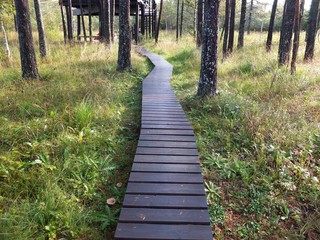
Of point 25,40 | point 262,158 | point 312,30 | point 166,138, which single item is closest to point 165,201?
point 166,138

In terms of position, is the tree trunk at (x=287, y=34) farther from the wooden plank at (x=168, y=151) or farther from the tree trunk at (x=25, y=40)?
the tree trunk at (x=25, y=40)

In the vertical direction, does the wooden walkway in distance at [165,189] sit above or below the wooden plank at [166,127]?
below

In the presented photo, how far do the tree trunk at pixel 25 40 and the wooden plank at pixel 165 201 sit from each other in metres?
5.94

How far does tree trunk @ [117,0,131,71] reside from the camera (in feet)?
29.6

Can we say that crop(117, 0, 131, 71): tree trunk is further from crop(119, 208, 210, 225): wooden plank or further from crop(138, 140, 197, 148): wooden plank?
crop(119, 208, 210, 225): wooden plank

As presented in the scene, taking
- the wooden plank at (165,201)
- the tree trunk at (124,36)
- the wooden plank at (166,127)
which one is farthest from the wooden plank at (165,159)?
the tree trunk at (124,36)

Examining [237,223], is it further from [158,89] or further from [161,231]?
[158,89]

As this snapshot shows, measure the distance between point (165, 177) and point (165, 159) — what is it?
46cm

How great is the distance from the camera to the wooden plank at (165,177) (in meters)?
3.03

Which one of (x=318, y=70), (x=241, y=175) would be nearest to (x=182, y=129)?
(x=241, y=175)

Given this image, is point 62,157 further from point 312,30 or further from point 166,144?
point 312,30

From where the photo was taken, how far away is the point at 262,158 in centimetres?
369

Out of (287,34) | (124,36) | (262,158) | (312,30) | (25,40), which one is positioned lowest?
(262,158)

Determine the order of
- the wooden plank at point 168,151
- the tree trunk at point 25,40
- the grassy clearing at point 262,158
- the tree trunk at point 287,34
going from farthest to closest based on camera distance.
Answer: the tree trunk at point 287,34
the tree trunk at point 25,40
the wooden plank at point 168,151
the grassy clearing at point 262,158
